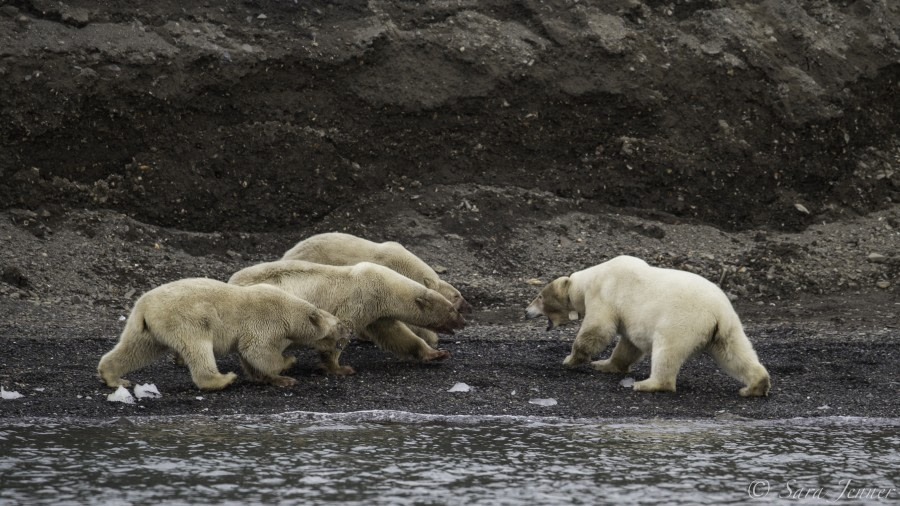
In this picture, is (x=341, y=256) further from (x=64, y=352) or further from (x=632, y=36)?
(x=632, y=36)

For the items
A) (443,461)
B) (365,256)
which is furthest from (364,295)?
(443,461)

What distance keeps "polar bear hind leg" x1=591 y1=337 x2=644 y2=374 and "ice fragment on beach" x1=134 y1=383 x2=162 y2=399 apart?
415 cm

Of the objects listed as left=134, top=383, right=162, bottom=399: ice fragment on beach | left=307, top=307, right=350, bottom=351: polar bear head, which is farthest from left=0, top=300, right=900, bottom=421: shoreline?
left=307, top=307, right=350, bottom=351: polar bear head

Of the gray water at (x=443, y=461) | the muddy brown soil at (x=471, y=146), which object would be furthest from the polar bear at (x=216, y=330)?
the muddy brown soil at (x=471, y=146)

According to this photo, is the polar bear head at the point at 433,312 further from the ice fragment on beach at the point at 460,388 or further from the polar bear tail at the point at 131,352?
the polar bear tail at the point at 131,352

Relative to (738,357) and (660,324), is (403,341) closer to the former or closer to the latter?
(660,324)

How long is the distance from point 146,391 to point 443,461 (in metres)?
3.12

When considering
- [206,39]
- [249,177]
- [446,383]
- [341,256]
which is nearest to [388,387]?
[446,383]

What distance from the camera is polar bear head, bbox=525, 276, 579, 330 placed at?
12352 millimetres

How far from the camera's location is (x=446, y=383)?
36.8 feet

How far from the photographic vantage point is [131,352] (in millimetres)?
10305

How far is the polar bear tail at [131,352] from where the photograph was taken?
10188mm

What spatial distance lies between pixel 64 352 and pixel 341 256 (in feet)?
10.1

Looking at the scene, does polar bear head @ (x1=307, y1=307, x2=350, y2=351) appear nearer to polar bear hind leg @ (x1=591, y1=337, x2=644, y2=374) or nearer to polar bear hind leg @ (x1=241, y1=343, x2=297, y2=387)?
polar bear hind leg @ (x1=241, y1=343, x2=297, y2=387)
